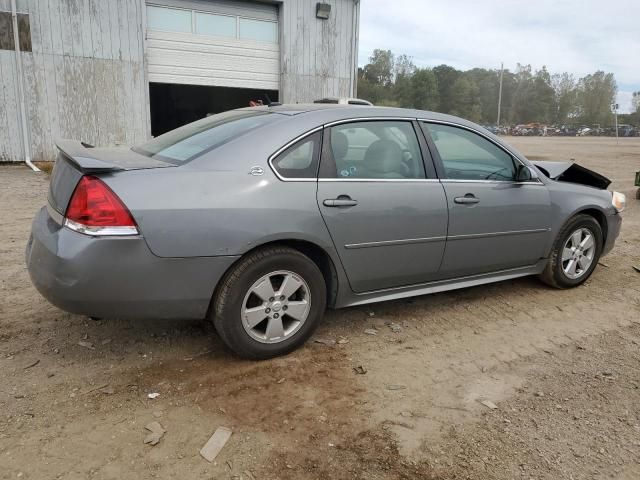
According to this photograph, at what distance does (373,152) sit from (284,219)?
0.91 metres

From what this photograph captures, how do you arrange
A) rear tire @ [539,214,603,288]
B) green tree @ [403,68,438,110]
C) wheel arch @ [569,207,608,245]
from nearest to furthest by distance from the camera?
rear tire @ [539,214,603,288] < wheel arch @ [569,207,608,245] < green tree @ [403,68,438,110]

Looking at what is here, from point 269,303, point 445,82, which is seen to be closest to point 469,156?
point 269,303

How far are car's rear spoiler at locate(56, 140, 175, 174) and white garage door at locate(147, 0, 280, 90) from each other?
9.89m

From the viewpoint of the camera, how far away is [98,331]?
3.54 meters

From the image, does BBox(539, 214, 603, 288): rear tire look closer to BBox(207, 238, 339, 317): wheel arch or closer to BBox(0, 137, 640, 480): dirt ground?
BBox(0, 137, 640, 480): dirt ground

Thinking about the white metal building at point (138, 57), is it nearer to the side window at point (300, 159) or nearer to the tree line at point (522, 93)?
the side window at point (300, 159)

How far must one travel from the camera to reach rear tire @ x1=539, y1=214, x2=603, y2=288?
15.0 ft

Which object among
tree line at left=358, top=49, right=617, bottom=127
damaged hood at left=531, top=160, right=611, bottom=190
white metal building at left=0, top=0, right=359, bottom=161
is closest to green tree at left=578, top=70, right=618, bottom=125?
tree line at left=358, top=49, right=617, bottom=127

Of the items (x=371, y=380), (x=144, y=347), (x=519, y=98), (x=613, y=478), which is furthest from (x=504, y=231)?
(x=519, y=98)

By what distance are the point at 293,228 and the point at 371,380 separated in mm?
998

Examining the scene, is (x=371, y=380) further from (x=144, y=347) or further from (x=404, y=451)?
(x=144, y=347)

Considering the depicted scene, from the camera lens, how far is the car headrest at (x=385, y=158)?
3567 millimetres

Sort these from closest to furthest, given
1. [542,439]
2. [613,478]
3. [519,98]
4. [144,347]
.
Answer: [613,478] → [542,439] → [144,347] → [519,98]

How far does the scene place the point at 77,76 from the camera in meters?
11.8
